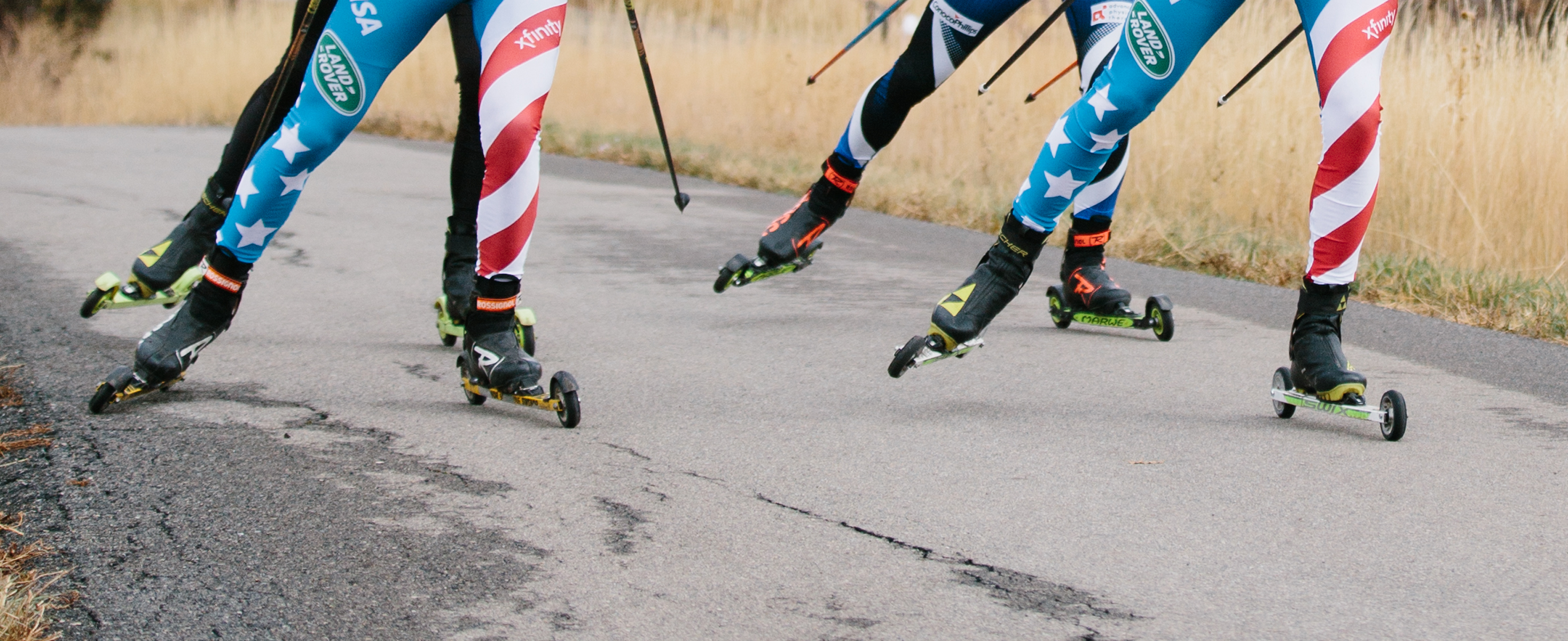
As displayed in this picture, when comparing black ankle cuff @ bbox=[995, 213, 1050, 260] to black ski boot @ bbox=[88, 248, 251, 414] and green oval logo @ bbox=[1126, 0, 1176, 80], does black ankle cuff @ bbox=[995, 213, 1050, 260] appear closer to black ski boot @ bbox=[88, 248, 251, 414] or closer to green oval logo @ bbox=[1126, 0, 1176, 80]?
green oval logo @ bbox=[1126, 0, 1176, 80]

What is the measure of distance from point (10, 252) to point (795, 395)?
13.9 feet

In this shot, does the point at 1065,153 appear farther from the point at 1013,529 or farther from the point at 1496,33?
the point at 1496,33

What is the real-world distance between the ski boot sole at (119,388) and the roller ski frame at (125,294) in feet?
2.94

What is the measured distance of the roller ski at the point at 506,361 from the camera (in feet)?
12.8

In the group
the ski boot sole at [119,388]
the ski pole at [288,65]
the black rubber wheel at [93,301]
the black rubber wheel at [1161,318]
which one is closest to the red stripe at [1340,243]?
the black rubber wheel at [1161,318]

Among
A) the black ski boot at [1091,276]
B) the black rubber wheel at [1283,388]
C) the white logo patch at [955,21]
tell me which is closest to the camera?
the black rubber wheel at [1283,388]

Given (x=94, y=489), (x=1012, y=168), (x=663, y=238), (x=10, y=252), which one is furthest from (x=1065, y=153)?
(x=1012, y=168)

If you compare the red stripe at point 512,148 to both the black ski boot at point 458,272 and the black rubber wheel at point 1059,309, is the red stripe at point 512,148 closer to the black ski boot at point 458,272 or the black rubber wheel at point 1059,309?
the black ski boot at point 458,272

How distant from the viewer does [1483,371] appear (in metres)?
4.87

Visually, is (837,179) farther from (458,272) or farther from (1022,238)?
(458,272)

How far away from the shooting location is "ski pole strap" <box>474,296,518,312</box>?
3928mm

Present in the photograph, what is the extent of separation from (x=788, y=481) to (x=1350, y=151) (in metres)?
1.63

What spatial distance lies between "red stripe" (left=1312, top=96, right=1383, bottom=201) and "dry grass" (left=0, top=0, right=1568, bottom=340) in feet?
6.88

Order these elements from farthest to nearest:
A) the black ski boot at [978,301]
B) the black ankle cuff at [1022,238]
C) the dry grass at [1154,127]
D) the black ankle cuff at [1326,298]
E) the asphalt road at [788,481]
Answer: the dry grass at [1154,127] → the black ankle cuff at [1022,238] → the black ski boot at [978,301] → the black ankle cuff at [1326,298] → the asphalt road at [788,481]
